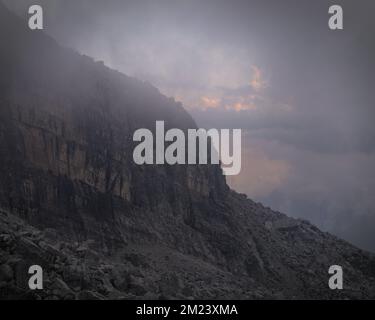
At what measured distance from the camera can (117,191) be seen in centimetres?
10631

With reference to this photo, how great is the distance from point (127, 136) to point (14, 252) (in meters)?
63.6

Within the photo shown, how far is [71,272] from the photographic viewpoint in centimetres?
4928

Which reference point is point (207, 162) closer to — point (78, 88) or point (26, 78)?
point (78, 88)

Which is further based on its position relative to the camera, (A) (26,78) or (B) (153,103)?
(B) (153,103)

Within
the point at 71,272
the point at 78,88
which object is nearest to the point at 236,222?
the point at 78,88

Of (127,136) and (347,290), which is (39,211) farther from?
(347,290)

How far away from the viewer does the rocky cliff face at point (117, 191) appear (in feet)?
298

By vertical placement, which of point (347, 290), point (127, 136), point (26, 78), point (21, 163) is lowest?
point (347, 290)

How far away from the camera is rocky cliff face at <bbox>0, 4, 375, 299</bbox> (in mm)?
90938

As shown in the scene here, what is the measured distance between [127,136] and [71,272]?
63.9m
